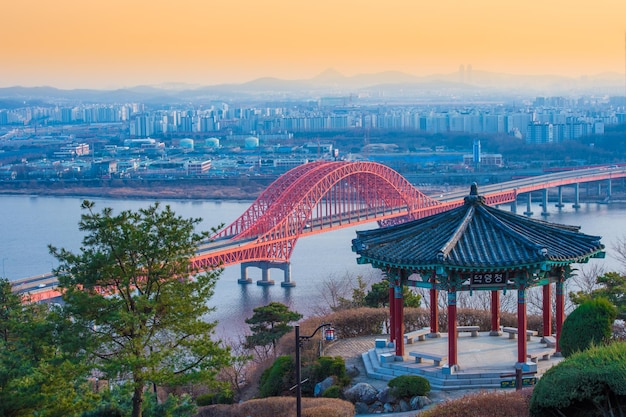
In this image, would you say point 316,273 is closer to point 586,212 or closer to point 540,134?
point 586,212

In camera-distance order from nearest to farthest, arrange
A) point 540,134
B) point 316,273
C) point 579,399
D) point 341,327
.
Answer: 1. point 579,399
2. point 341,327
3. point 316,273
4. point 540,134

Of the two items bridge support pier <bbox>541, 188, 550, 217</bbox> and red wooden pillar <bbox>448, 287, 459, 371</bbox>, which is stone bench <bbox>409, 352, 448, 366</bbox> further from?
bridge support pier <bbox>541, 188, 550, 217</bbox>

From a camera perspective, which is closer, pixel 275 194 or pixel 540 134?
pixel 275 194

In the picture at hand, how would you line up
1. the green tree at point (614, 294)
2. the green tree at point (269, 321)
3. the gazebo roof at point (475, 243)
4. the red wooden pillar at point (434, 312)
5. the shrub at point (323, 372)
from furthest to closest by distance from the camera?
the green tree at point (269, 321) < the green tree at point (614, 294) < the red wooden pillar at point (434, 312) < the shrub at point (323, 372) < the gazebo roof at point (475, 243)

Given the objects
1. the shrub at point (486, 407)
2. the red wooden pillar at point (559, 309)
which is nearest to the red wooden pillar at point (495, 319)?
the red wooden pillar at point (559, 309)

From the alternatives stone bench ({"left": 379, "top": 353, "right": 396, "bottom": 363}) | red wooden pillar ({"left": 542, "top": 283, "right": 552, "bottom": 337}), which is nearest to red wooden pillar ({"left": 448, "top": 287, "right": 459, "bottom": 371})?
stone bench ({"left": 379, "top": 353, "right": 396, "bottom": 363})

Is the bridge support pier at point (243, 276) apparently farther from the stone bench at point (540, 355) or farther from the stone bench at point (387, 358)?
the stone bench at point (540, 355)

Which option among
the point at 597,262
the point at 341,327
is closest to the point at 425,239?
the point at 341,327
